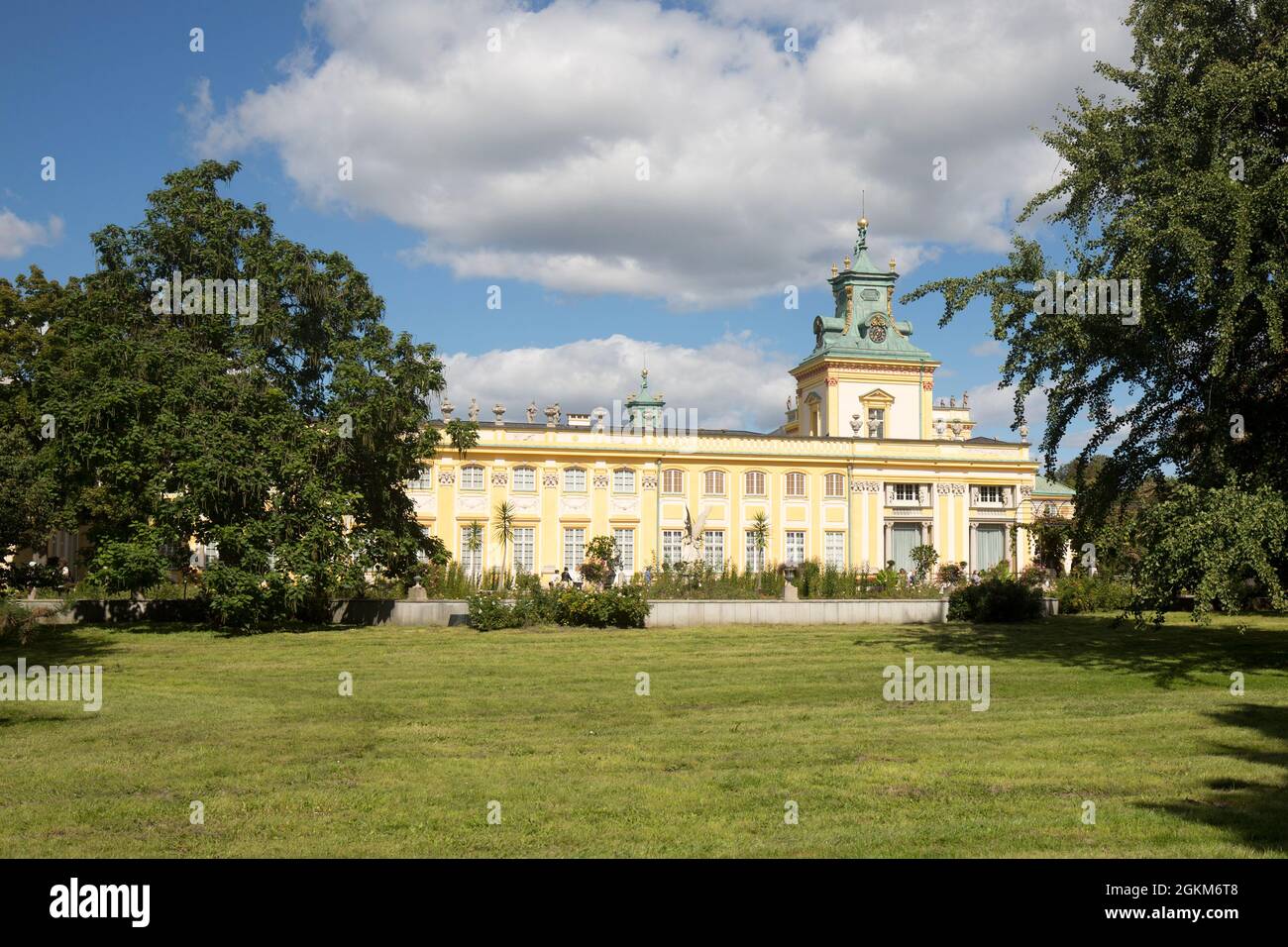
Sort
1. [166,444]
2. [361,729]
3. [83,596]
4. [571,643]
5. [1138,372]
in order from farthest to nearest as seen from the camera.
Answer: [83,596] → [166,444] → [571,643] → [1138,372] → [361,729]

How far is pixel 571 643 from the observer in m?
23.6

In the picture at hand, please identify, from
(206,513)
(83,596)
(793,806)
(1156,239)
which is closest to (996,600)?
(1156,239)

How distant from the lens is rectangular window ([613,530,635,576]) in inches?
2031

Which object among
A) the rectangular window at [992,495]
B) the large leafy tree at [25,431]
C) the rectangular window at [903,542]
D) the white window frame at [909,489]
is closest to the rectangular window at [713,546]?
the rectangular window at [903,542]

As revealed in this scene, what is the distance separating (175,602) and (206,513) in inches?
140

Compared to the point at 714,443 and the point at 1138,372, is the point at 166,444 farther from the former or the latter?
the point at 714,443

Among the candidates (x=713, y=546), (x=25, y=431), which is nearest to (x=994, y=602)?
(x=25, y=431)

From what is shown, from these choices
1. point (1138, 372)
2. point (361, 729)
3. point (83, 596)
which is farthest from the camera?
point (83, 596)

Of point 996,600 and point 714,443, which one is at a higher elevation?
point 714,443

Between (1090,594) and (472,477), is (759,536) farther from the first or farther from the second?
(1090,594)

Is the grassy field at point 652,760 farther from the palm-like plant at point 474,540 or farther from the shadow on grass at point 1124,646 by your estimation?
the palm-like plant at point 474,540

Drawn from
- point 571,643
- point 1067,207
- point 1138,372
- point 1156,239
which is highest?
point 1067,207

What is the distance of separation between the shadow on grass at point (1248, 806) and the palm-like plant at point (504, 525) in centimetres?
4064

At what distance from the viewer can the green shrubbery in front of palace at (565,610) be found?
2739 cm
